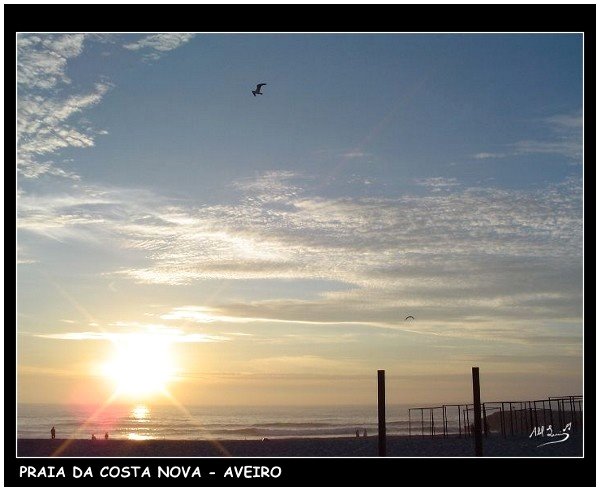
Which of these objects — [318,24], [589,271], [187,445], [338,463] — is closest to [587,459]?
[589,271]

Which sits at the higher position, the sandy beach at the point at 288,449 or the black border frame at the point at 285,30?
the black border frame at the point at 285,30

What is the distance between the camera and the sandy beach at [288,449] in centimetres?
2669

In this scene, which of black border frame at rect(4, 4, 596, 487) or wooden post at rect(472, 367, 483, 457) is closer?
Answer: black border frame at rect(4, 4, 596, 487)

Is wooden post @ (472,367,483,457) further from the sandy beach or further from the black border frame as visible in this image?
the black border frame

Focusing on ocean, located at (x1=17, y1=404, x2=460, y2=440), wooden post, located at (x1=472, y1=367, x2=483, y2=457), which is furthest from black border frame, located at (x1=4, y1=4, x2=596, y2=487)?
ocean, located at (x1=17, y1=404, x2=460, y2=440)

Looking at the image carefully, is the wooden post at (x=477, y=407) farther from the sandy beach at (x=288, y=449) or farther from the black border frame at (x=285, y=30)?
the black border frame at (x=285, y=30)

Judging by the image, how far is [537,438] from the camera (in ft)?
109

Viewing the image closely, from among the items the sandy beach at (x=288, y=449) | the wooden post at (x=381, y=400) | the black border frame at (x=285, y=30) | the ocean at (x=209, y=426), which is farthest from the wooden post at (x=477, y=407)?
the ocean at (x=209, y=426)

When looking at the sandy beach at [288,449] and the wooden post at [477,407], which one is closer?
the wooden post at [477,407]

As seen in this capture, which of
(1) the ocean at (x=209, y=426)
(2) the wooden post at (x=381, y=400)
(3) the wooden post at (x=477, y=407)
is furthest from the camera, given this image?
(1) the ocean at (x=209, y=426)

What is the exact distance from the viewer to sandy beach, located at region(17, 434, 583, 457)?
1051 inches

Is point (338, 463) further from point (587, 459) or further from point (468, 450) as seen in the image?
point (468, 450)

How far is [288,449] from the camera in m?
29.7

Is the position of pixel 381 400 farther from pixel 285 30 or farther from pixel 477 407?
pixel 285 30
